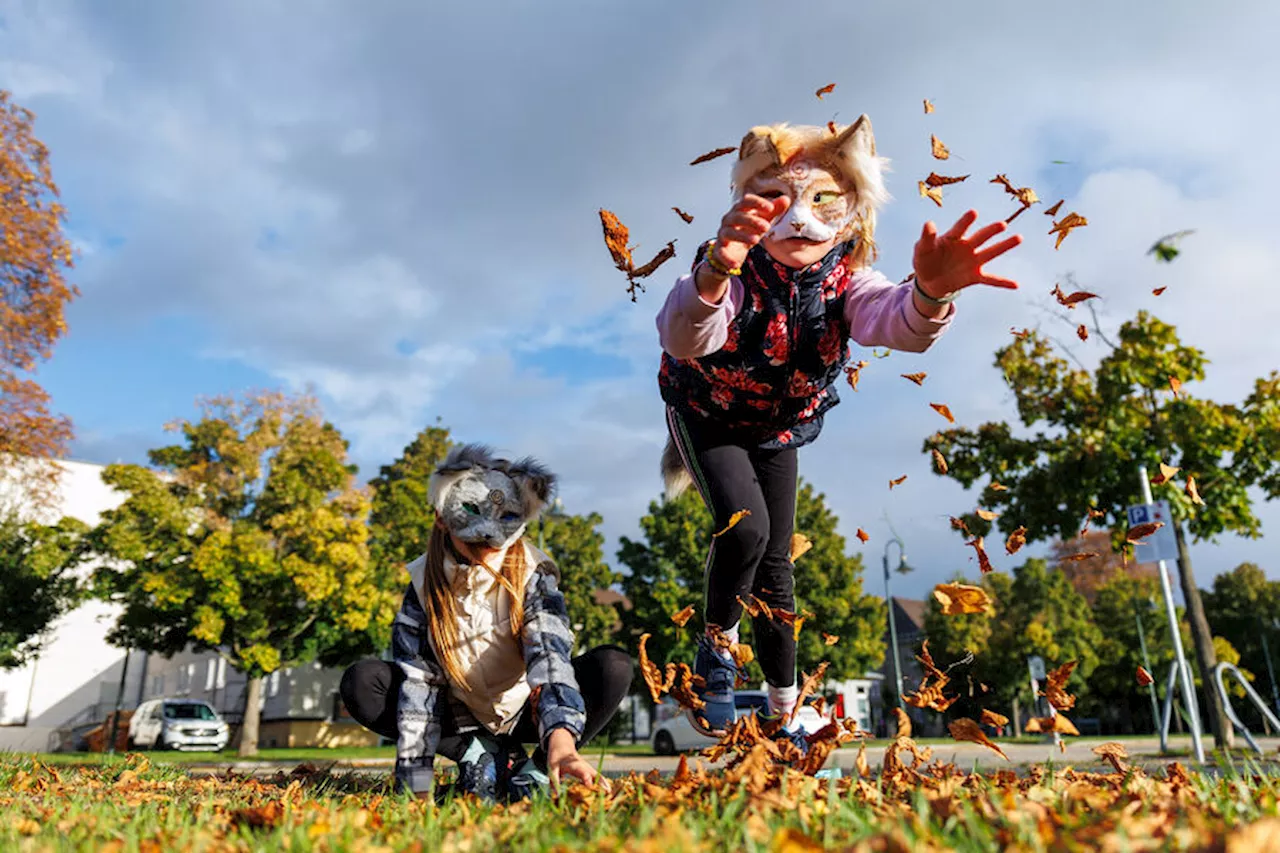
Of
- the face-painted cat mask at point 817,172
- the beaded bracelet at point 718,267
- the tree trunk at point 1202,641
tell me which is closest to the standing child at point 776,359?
the face-painted cat mask at point 817,172

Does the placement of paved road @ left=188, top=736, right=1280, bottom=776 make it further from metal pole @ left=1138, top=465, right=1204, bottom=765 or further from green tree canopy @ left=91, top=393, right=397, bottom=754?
green tree canopy @ left=91, top=393, right=397, bottom=754

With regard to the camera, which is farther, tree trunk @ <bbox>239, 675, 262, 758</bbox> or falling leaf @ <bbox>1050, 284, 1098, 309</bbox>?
tree trunk @ <bbox>239, 675, 262, 758</bbox>

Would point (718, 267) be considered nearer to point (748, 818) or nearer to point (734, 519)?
point (734, 519)

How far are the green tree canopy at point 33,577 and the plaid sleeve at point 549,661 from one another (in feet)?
76.7

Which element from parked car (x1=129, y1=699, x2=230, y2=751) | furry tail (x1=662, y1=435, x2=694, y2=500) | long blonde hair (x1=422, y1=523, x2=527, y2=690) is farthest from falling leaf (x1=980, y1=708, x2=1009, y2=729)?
parked car (x1=129, y1=699, x2=230, y2=751)

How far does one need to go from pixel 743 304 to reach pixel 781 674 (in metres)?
1.48

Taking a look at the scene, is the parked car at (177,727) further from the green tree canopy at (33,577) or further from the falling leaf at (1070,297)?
the falling leaf at (1070,297)

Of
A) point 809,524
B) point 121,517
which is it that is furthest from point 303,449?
point 809,524

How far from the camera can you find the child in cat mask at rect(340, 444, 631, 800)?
333cm

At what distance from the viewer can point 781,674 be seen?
3.55m

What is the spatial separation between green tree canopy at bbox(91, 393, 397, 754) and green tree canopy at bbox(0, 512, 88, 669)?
1.27 metres

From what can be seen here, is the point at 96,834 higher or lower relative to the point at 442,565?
lower

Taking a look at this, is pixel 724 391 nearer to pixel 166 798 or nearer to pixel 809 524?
pixel 166 798

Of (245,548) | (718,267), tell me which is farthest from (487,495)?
(245,548)
